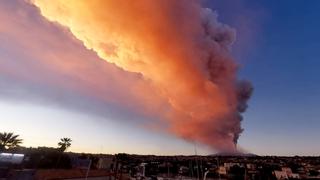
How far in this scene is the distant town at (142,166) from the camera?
41.7 m

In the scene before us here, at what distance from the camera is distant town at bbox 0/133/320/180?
137 feet

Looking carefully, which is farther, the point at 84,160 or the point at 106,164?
the point at 84,160

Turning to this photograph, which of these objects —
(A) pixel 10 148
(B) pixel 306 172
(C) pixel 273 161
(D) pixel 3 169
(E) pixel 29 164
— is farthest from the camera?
(A) pixel 10 148

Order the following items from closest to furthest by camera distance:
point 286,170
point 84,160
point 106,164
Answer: point 286,170
point 106,164
point 84,160

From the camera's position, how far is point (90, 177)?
49125mm

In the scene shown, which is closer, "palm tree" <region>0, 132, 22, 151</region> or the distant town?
the distant town

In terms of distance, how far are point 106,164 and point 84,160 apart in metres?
10.1

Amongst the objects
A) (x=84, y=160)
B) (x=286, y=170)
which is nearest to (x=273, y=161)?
(x=286, y=170)

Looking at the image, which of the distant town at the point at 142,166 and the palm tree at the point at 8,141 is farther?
the palm tree at the point at 8,141

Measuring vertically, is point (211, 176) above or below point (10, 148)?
below

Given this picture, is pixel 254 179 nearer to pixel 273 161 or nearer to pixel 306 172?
pixel 306 172

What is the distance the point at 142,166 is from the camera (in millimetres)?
73438

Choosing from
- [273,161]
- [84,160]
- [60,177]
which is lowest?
[60,177]

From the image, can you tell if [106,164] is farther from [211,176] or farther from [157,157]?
[157,157]
